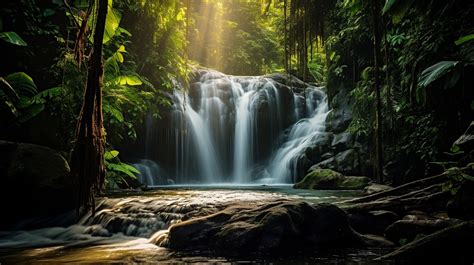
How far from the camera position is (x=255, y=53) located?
29.2 metres

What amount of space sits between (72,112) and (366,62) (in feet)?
31.9

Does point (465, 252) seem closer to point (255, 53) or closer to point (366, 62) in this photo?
point (366, 62)

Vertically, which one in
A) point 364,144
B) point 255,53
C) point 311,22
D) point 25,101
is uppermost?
point 255,53

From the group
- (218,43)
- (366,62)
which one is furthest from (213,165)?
(218,43)

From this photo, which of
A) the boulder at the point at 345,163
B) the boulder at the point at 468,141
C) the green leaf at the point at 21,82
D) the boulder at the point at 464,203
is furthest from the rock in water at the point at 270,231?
the boulder at the point at 345,163

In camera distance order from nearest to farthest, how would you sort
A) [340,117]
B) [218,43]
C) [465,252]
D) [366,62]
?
[465,252] < [366,62] < [340,117] < [218,43]

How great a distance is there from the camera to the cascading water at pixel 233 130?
16312 mm

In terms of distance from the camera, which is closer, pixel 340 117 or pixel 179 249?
pixel 179 249

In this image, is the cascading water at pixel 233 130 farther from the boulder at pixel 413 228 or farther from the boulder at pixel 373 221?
the boulder at pixel 413 228

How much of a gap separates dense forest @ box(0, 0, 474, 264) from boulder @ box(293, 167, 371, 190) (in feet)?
0.17

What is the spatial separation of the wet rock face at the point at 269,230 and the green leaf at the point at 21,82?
483cm

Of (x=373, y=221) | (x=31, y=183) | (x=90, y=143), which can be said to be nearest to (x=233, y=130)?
(x=31, y=183)

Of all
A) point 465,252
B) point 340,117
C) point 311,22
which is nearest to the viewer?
point 465,252

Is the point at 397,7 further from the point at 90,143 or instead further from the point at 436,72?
the point at 90,143
